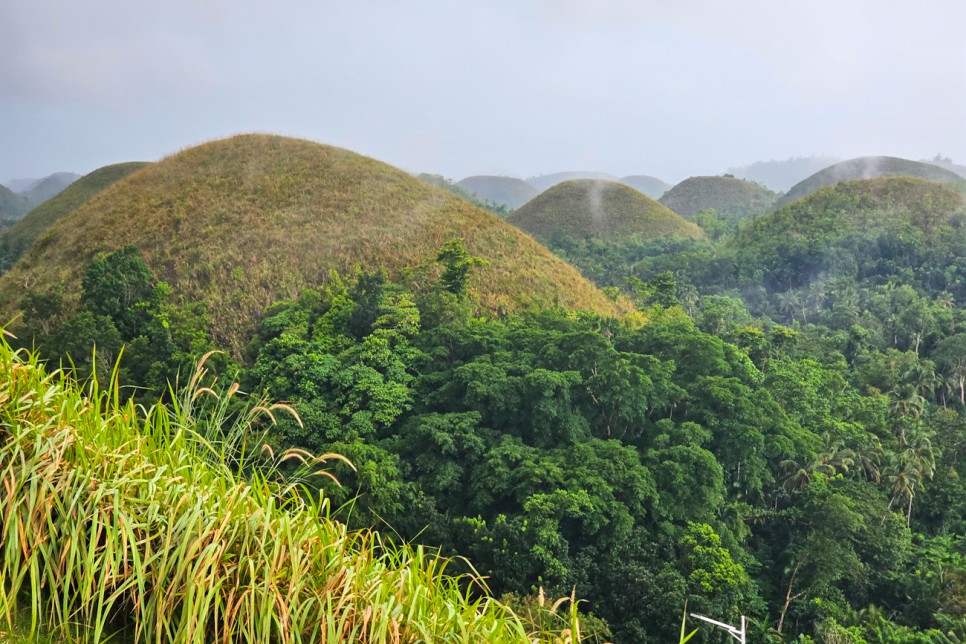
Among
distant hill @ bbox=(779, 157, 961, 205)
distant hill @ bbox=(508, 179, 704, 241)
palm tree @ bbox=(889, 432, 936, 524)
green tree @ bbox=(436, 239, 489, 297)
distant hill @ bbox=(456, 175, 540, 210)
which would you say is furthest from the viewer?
distant hill @ bbox=(456, 175, 540, 210)

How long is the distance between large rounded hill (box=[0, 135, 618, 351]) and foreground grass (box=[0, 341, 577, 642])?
745 inches

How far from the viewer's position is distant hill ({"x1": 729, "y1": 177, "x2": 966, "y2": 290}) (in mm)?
40062

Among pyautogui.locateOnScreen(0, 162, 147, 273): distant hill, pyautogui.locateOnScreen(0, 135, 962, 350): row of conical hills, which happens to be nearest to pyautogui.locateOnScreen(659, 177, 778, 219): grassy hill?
pyautogui.locateOnScreen(0, 135, 962, 350): row of conical hills

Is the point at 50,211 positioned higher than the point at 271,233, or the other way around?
the point at 50,211

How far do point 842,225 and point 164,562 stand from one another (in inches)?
1911

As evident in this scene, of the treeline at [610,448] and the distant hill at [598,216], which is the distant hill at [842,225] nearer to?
the distant hill at [598,216]

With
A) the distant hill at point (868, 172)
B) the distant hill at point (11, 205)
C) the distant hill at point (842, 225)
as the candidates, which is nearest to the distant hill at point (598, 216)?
the distant hill at point (842, 225)

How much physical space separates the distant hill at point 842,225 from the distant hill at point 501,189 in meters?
121

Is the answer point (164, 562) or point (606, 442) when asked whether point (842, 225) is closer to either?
point (606, 442)

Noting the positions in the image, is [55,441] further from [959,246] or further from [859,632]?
[959,246]

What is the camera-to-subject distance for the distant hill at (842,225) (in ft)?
131

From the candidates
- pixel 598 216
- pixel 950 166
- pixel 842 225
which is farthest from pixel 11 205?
pixel 950 166

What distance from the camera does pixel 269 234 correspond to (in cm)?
2653

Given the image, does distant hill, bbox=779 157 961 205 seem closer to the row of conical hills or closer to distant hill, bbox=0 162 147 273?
the row of conical hills
